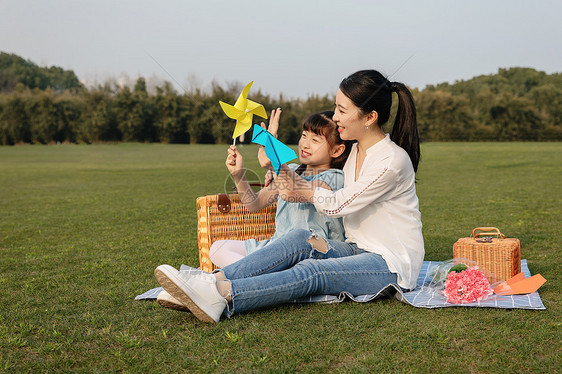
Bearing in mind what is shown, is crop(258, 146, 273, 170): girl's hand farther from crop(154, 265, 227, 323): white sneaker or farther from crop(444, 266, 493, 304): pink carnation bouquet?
crop(444, 266, 493, 304): pink carnation bouquet

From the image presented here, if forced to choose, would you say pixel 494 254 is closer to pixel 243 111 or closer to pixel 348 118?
pixel 348 118

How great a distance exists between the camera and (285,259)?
10.7 feet

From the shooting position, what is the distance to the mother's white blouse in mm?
3309

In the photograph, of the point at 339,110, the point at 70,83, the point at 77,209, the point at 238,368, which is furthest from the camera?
the point at 70,83

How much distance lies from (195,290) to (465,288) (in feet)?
5.30

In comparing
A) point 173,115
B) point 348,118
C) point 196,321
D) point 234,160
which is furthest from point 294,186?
point 173,115

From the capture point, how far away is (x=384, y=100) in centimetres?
343

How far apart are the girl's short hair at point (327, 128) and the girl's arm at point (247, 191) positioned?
496mm

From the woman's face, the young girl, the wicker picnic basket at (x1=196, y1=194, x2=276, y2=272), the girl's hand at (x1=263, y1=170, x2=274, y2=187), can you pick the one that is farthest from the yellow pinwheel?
the wicker picnic basket at (x1=196, y1=194, x2=276, y2=272)

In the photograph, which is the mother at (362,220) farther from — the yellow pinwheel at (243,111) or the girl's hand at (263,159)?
the yellow pinwheel at (243,111)

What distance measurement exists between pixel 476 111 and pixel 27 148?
32.5 meters

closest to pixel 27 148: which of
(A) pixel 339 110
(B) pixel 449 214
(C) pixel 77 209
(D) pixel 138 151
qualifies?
(D) pixel 138 151

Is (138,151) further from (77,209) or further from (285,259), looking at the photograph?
(285,259)

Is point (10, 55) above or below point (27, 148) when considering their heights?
above
